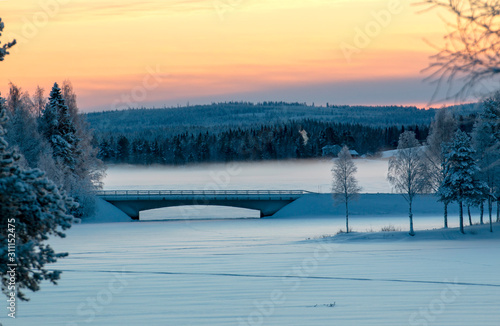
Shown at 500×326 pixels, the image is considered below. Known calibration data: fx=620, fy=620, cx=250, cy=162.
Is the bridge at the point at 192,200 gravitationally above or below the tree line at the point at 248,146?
below

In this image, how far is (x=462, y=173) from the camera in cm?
4441

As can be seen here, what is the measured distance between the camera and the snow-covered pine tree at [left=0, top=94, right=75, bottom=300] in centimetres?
914

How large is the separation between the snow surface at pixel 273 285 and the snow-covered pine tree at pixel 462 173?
5082 mm

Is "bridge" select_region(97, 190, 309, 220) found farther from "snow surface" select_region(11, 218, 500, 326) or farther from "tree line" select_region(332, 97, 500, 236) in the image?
"snow surface" select_region(11, 218, 500, 326)

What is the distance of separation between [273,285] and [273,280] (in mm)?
1285

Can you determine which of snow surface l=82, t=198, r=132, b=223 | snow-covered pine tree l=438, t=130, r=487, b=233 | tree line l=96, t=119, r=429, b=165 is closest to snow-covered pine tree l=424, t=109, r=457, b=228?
snow-covered pine tree l=438, t=130, r=487, b=233

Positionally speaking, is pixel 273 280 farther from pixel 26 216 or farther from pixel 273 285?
pixel 26 216

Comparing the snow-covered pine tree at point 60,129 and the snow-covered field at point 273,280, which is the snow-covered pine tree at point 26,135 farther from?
the snow-covered field at point 273,280

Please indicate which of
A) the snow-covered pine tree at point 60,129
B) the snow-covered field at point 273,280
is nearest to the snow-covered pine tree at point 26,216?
the snow-covered field at point 273,280

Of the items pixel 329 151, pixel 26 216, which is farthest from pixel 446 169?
pixel 329 151

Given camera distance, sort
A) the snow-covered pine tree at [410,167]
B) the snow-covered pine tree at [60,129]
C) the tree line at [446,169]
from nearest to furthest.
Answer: the tree line at [446,169]
the snow-covered pine tree at [410,167]
the snow-covered pine tree at [60,129]

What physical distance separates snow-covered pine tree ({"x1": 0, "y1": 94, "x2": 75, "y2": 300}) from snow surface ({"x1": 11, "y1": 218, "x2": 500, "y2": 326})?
18.1 feet

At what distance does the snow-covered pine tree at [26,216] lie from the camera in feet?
30.0

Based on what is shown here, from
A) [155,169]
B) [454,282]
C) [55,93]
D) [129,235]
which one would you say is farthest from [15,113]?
[155,169]
